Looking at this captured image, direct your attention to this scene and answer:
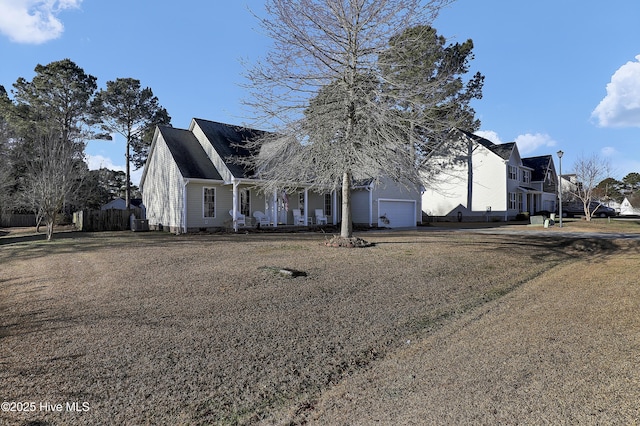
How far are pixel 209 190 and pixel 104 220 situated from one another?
790 centimetres

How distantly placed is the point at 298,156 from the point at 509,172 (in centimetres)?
2842

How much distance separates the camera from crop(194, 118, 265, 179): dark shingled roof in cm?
1948

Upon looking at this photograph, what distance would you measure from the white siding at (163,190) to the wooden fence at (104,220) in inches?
62.8

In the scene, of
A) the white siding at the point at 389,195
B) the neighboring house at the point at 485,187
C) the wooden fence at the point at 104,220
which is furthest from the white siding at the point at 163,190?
the neighboring house at the point at 485,187

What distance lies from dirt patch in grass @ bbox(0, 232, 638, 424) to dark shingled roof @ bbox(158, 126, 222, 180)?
8747 mm

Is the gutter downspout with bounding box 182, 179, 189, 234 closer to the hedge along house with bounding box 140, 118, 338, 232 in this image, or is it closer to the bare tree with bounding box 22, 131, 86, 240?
the hedge along house with bounding box 140, 118, 338, 232

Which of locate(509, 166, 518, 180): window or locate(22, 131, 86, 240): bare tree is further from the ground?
locate(509, 166, 518, 180): window

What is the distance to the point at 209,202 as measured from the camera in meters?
19.9

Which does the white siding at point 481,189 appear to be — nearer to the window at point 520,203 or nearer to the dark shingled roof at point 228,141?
the window at point 520,203

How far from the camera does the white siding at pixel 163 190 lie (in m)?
19.2

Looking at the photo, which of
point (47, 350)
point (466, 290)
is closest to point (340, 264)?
point (466, 290)

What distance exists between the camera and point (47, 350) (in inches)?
179

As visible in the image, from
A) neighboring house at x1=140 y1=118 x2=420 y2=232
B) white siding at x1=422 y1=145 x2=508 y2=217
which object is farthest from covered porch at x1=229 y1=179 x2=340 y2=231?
white siding at x1=422 y1=145 x2=508 y2=217

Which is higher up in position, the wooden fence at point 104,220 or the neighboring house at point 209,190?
the neighboring house at point 209,190
